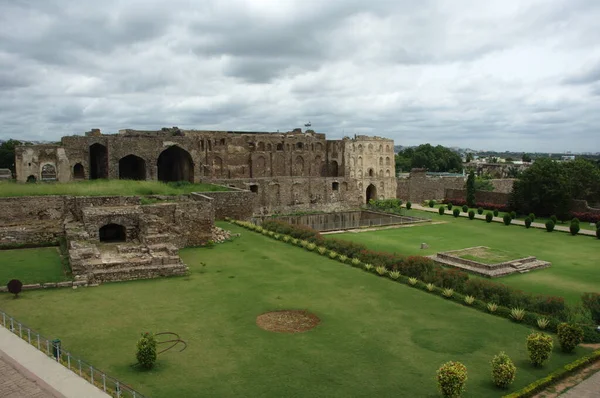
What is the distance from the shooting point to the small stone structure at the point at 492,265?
1998 centimetres

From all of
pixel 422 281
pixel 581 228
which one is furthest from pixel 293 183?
pixel 422 281

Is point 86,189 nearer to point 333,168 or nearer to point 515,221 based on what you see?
point 333,168

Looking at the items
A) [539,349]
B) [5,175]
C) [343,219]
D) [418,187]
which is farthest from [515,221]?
[5,175]

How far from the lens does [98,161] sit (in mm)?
37250

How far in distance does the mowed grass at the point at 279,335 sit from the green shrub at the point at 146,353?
21 centimetres

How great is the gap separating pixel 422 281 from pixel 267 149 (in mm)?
29654

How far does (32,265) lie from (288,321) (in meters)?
10.7

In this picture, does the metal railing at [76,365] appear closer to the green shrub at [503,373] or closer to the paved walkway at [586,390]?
the green shrub at [503,373]

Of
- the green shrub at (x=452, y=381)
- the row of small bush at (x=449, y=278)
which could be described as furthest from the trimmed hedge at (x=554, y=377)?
the row of small bush at (x=449, y=278)

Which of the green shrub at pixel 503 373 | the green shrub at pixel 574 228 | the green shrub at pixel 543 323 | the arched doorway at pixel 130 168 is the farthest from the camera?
the arched doorway at pixel 130 168

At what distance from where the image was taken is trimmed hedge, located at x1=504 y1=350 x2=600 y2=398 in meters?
9.66

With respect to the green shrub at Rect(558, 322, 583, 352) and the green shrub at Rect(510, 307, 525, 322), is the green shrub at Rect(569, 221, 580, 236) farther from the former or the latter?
the green shrub at Rect(558, 322, 583, 352)

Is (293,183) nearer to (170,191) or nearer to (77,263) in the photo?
(170,191)

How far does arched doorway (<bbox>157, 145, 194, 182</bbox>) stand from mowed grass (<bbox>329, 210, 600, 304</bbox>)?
14.3 m
